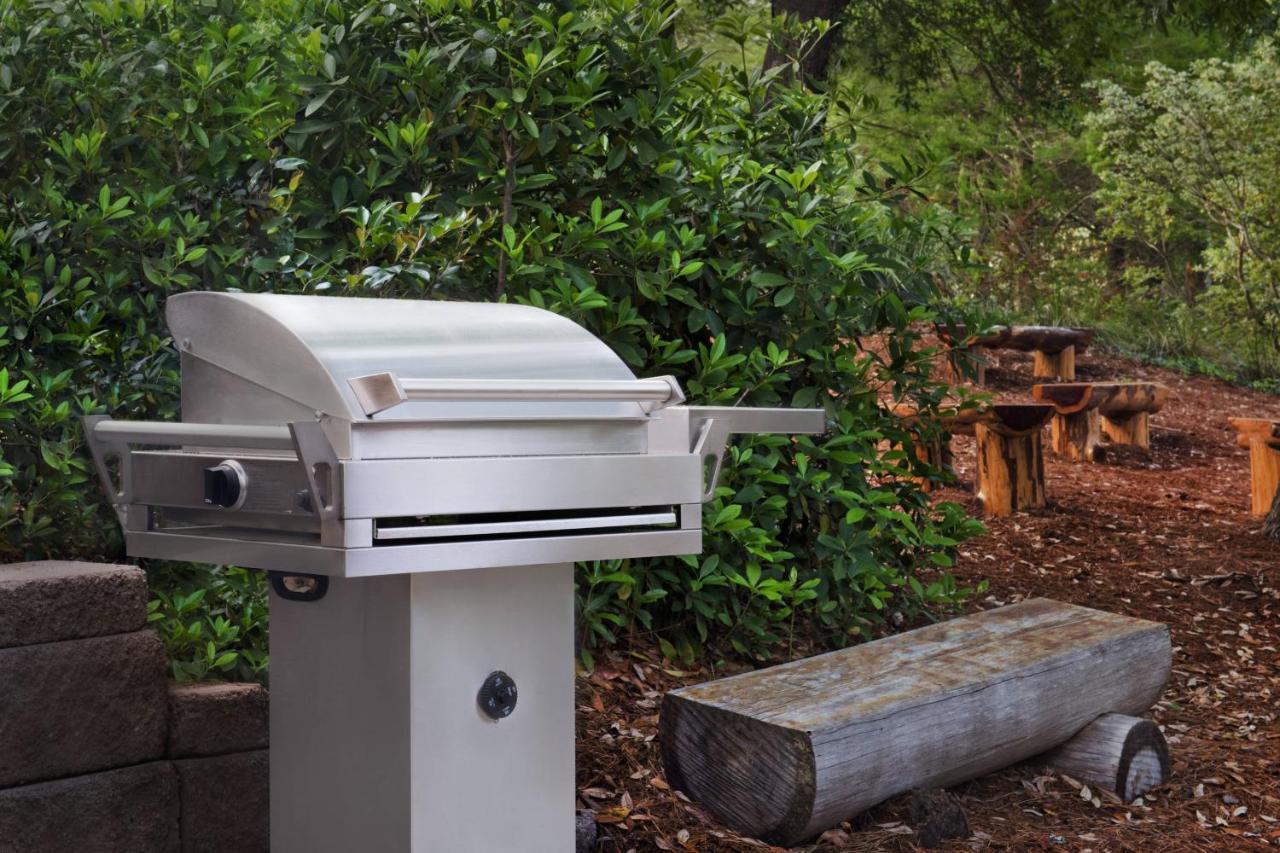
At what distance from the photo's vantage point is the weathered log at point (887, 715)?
296 cm

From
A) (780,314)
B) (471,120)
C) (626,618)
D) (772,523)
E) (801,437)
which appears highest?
(471,120)

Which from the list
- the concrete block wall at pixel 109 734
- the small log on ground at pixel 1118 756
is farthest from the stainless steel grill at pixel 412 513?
the small log on ground at pixel 1118 756

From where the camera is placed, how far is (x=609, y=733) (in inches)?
135

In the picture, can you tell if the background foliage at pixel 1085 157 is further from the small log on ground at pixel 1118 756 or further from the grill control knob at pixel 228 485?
the grill control knob at pixel 228 485

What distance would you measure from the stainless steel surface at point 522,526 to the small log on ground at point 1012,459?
5.86m

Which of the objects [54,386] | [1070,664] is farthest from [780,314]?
[54,386]

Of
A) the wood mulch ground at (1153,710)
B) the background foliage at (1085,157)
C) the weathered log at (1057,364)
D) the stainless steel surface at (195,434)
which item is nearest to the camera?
the stainless steel surface at (195,434)

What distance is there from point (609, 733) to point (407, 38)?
2038 millimetres

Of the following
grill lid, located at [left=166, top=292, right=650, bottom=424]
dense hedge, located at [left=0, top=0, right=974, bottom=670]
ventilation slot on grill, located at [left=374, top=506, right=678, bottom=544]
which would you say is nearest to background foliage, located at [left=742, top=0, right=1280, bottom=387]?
dense hedge, located at [left=0, top=0, right=974, bottom=670]

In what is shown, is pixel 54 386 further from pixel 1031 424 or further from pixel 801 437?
Answer: pixel 1031 424

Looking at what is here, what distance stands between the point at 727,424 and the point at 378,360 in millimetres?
639

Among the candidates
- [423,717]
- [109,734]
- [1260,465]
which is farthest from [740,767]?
[1260,465]

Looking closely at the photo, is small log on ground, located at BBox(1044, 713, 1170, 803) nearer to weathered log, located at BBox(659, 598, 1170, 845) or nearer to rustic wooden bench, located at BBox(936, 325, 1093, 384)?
weathered log, located at BBox(659, 598, 1170, 845)

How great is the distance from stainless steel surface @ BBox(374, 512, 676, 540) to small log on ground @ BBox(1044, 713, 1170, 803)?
218cm
